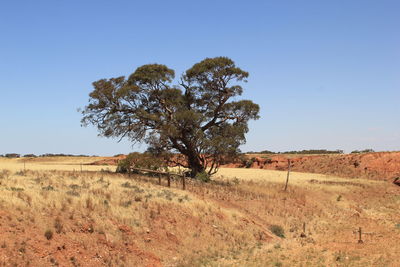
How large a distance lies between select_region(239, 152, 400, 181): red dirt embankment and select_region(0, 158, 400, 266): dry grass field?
106 ft

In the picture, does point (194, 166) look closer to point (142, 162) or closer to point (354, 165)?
point (142, 162)

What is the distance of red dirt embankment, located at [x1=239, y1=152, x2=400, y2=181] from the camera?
6219 centimetres

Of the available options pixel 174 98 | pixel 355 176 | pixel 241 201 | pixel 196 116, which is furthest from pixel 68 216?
pixel 355 176

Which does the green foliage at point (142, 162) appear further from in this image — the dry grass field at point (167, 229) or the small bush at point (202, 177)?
the dry grass field at point (167, 229)

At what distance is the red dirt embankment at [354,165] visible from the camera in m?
62.2

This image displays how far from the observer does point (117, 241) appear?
1717 centimetres

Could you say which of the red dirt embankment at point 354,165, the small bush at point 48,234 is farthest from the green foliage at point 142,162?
the red dirt embankment at point 354,165

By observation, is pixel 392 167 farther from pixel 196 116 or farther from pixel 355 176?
pixel 196 116

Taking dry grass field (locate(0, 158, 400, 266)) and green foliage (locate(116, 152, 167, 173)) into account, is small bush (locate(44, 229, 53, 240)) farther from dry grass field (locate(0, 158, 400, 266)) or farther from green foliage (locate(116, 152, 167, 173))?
green foliage (locate(116, 152, 167, 173))

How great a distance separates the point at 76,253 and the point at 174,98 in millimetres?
24116

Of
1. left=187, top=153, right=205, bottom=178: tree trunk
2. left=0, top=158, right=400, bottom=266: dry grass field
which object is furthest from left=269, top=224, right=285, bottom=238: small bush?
left=187, top=153, right=205, bottom=178: tree trunk

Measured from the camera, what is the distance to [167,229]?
20.2m

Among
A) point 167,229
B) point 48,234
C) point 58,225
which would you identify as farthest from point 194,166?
point 48,234

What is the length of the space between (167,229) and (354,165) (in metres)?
54.6
